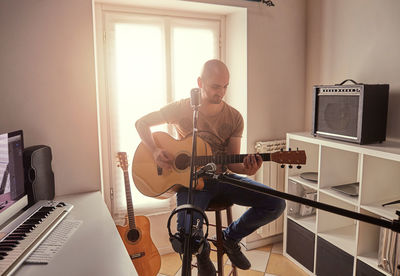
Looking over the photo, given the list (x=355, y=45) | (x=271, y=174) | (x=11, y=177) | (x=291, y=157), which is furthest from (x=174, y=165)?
(x=355, y=45)

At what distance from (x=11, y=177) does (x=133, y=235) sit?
0.86 meters

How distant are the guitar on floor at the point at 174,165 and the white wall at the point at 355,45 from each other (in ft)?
3.94

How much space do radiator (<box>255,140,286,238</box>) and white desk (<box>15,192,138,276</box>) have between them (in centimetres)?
144

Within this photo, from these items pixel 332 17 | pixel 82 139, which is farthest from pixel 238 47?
pixel 82 139

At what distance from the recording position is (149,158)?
1.90m

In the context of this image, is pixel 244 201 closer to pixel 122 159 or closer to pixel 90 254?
pixel 122 159

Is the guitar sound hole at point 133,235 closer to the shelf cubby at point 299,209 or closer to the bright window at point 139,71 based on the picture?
the bright window at point 139,71

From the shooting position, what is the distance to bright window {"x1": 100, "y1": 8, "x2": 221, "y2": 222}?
2355mm

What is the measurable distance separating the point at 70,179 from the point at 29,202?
1.10ft

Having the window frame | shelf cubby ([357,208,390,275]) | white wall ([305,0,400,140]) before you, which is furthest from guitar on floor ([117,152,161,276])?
white wall ([305,0,400,140])

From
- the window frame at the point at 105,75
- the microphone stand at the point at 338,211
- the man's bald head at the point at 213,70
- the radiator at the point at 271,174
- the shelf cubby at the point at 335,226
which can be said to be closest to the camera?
the microphone stand at the point at 338,211

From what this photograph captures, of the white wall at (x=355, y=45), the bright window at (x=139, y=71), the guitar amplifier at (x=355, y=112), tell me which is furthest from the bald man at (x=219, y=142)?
the white wall at (x=355, y=45)

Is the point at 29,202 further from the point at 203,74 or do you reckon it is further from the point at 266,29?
the point at 266,29

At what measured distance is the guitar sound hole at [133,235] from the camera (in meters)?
2.03
